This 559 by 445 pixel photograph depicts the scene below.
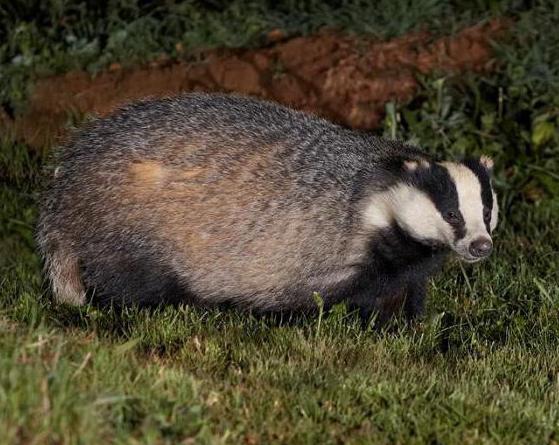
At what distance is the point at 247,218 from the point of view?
271 inches

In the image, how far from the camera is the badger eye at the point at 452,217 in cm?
654

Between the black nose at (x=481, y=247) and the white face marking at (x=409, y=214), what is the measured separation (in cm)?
13

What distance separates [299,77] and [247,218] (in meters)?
3.30

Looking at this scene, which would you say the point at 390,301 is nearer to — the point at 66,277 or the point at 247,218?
the point at 247,218

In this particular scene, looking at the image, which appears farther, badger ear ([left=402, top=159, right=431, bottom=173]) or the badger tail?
the badger tail

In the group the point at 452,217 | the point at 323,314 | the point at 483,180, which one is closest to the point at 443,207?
the point at 452,217

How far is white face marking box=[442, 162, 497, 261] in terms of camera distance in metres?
6.52

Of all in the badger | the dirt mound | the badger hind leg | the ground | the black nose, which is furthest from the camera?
the dirt mound

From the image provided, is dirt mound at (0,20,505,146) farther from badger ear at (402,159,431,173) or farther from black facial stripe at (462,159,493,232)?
badger ear at (402,159,431,173)

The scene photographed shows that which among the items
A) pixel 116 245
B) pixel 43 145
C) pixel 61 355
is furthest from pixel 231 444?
Answer: pixel 43 145

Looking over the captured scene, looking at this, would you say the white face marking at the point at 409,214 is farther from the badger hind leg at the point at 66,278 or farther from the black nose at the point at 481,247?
the badger hind leg at the point at 66,278

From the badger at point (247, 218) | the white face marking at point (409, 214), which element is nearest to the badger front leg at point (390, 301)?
the badger at point (247, 218)

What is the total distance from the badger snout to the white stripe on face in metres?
0.02

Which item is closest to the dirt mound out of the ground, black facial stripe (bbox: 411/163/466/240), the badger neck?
the ground
